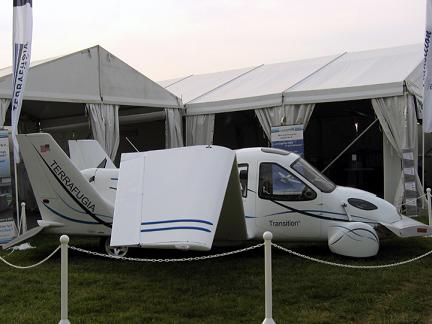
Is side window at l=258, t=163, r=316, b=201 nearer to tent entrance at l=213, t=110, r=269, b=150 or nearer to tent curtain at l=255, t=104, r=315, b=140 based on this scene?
tent curtain at l=255, t=104, r=315, b=140

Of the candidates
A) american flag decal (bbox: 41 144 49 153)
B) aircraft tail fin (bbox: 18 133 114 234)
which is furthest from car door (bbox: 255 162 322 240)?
american flag decal (bbox: 41 144 49 153)

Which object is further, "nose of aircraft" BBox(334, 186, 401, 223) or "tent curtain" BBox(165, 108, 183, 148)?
"tent curtain" BBox(165, 108, 183, 148)

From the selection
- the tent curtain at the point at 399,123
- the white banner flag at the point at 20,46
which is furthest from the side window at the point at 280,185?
the tent curtain at the point at 399,123

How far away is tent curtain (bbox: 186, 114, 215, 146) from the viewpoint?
15445 mm

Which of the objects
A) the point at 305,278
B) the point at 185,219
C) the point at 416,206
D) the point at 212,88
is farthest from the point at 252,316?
the point at 212,88

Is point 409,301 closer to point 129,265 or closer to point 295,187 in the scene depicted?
point 295,187

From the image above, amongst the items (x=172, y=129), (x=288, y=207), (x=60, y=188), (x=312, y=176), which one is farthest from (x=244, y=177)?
(x=172, y=129)

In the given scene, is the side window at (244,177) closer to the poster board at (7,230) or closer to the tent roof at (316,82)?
the poster board at (7,230)

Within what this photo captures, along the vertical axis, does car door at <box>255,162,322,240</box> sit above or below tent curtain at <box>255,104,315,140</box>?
below

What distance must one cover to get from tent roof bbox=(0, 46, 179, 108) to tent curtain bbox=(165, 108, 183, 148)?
512mm

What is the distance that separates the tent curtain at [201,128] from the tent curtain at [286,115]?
5.62 ft

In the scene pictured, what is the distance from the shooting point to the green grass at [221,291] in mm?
5320

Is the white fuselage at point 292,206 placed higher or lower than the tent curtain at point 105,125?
lower

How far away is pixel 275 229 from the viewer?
8.09m
